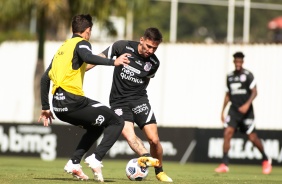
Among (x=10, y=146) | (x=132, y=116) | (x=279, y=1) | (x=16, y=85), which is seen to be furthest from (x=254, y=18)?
(x=132, y=116)

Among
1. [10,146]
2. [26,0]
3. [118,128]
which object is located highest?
[26,0]

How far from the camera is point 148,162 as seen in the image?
43.0 feet

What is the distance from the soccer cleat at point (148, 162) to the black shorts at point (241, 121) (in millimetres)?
6989

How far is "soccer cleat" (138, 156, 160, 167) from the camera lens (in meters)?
13.0

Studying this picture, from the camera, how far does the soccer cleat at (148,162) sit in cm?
1301

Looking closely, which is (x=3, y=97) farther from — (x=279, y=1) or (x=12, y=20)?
(x=279, y=1)

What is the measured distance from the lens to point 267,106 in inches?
1210

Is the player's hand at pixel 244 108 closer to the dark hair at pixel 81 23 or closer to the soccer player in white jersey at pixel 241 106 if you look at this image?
the soccer player in white jersey at pixel 241 106

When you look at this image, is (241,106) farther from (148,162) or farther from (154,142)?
(148,162)

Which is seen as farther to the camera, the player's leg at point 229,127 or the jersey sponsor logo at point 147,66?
the player's leg at point 229,127

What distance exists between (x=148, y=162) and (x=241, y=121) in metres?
7.21

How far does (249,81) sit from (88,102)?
806 cm

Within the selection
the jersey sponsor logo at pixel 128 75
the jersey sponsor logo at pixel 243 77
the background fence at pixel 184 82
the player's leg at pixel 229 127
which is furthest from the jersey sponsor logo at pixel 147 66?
the background fence at pixel 184 82

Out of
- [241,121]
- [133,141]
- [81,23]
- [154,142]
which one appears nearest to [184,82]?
[241,121]
